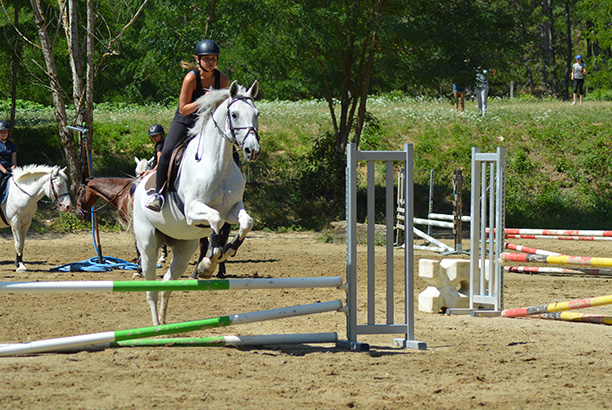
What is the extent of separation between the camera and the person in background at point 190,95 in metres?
6.18

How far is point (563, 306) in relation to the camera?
646cm

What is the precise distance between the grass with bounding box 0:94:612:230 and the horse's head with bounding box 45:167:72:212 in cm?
653

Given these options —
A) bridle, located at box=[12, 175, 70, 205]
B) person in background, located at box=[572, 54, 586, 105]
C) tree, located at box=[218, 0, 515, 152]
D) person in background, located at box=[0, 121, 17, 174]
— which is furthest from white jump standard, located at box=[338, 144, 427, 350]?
person in background, located at box=[572, 54, 586, 105]

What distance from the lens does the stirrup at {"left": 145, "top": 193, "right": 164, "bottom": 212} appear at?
20.2 feet

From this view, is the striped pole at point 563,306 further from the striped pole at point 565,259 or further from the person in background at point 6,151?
the person in background at point 6,151

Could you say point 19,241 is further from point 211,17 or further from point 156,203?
point 211,17

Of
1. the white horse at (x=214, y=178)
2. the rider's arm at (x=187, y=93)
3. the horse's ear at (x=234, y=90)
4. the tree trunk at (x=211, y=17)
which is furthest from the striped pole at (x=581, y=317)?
the tree trunk at (x=211, y=17)

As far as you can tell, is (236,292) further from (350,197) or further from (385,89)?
(385,89)

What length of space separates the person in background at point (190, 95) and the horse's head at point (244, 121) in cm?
55

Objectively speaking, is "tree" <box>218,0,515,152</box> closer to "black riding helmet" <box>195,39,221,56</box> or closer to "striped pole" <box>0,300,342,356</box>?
"black riding helmet" <box>195,39,221,56</box>

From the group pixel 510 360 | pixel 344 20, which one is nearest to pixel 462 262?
pixel 510 360

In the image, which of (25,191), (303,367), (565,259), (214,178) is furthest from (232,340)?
(25,191)

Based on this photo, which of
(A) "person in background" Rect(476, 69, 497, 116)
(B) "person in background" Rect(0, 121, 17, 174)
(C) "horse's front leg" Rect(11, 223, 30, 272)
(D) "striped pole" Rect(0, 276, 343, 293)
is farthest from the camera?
(A) "person in background" Rect(476, 69, 497, 116)

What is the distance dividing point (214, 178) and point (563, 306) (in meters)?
3.53
